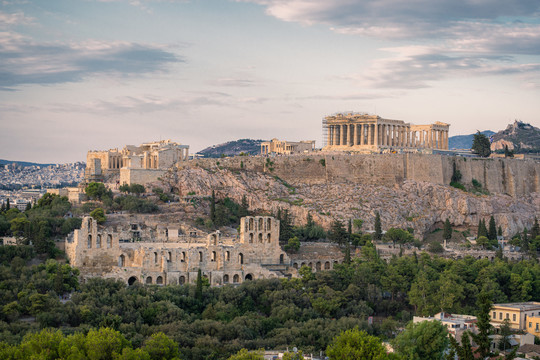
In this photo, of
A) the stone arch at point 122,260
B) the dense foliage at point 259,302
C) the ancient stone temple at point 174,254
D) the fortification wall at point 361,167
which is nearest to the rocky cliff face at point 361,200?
the fortification wall at point 361,167

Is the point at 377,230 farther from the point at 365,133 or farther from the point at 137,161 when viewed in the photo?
the point at 365,133

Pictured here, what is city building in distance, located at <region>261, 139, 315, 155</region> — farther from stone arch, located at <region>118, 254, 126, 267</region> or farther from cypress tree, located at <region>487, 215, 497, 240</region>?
stone arch, located at <region>118, 254, 126, 267</region>

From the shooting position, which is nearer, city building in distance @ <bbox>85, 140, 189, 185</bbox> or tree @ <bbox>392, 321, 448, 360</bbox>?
tree @ <bbox>392, 321, 448, 360</bbox>

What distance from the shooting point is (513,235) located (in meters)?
94.9

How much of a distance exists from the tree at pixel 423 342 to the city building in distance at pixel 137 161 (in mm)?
37220

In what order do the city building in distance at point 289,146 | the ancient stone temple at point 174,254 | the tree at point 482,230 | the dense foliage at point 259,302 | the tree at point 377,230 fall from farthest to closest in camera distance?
the city building in distance at point 289,146 < the tree at point 482,230 < the tree at point 377,230 < the ancient stone temple at point 174,254 < the dense foliage at point 259,302

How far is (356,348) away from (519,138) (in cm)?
13200

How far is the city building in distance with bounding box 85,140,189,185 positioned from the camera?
84.4m

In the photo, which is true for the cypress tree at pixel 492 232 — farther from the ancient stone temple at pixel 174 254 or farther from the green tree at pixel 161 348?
the green tree at pixel 161 348

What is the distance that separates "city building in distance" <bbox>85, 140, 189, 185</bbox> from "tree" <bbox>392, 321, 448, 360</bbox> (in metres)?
37.2

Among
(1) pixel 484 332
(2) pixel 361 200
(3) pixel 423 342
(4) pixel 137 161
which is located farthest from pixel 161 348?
(2) pixel 361 200

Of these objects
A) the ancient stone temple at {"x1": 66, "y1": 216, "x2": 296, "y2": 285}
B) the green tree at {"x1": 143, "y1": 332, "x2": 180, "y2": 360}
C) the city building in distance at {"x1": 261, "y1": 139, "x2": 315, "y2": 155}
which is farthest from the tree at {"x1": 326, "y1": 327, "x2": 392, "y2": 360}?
the city building in distance at {"x1": 261, "y1": 139, "x2": 315, "y2": 155}

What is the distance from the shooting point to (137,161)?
90312mm

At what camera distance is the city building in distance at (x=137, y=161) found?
84.4 m
